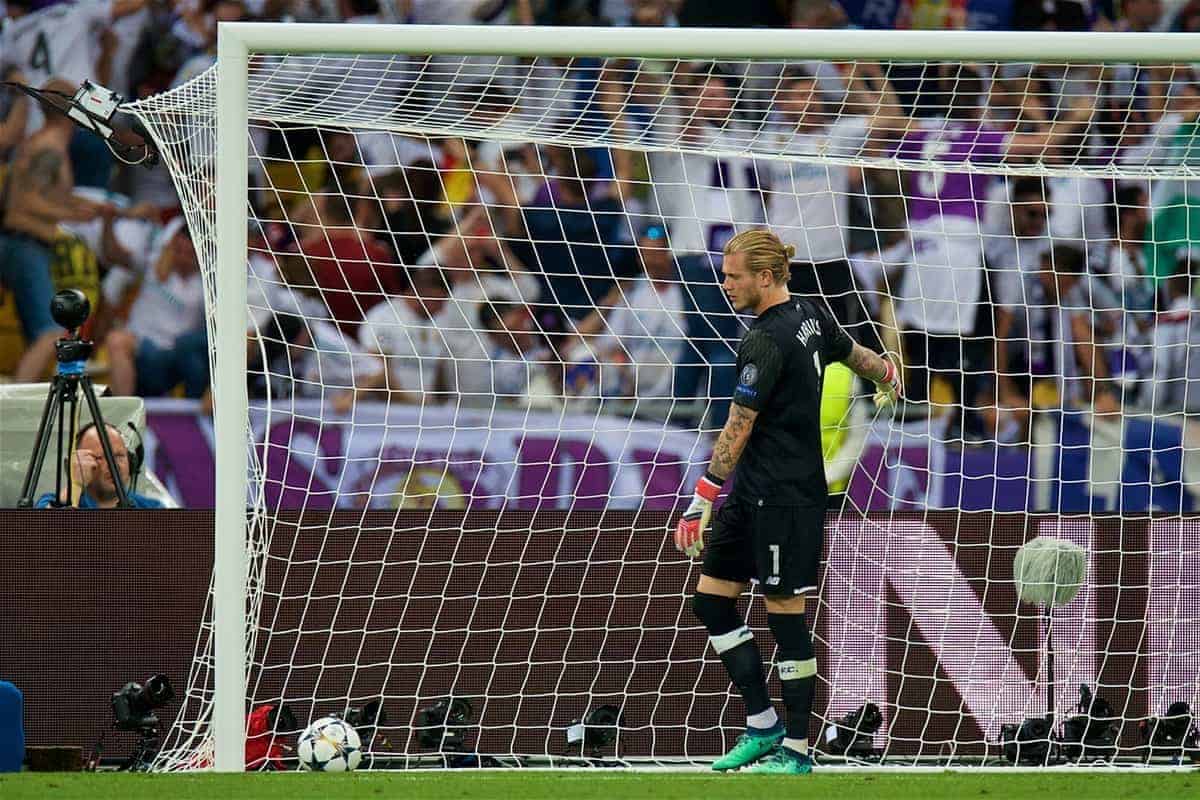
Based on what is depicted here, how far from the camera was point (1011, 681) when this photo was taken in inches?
254

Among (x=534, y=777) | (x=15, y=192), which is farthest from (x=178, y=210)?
(x=534, y=777)

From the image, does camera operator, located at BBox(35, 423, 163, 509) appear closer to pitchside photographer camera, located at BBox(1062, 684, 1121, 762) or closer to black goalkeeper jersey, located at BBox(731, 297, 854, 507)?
black goalkeeper jersey, located at BBox(731, 297, 854, 507)

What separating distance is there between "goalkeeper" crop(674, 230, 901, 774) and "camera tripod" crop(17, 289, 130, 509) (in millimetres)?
2548

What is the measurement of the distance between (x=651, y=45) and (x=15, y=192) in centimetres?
472

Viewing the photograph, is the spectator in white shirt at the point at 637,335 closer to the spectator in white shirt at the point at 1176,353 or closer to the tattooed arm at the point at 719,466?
the spectator in white shirt at the point at 1176,353

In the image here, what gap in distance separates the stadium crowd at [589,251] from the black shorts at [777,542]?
117 inches

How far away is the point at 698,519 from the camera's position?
16.6 ft

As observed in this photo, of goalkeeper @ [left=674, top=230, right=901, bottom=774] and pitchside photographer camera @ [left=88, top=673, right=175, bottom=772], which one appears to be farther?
pitchside photographer camera @ [left=88, top=673, right=175, bottom=772]

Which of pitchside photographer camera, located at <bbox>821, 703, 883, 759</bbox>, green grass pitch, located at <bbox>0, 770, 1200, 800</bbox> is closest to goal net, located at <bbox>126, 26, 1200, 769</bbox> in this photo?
pitchside photographer camera, located at <bbox>821, 703, 883, 759</bbox>

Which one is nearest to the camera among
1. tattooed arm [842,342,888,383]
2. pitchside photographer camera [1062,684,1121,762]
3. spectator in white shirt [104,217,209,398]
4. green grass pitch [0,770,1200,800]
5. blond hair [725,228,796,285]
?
green grass pitch [0,770,1200,800]

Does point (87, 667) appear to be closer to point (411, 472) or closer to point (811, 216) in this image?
point (411, 472)

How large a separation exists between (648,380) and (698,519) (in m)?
3.52

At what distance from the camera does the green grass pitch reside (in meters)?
4.27

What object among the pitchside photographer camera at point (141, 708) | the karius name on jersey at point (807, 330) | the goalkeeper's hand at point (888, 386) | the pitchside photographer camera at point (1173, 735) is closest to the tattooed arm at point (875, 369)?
the goalkeeper's hand at point (888, 386)
